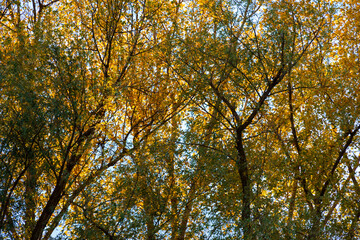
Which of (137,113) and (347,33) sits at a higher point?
(347,33)

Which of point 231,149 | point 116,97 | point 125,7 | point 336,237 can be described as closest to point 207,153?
point 231,149

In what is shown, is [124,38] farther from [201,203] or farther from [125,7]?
[201,203]

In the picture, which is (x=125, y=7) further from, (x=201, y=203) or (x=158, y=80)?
(x=201, y=203)

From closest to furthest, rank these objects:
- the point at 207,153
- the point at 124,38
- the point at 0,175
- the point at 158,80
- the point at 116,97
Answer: the point at 0,175 < the point at 116,97 < the point at 207,153 < the point at 124,38 < the point at 158,80

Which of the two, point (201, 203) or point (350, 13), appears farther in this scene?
point (350, 13)

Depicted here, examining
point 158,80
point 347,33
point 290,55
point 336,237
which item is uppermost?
point 347,33

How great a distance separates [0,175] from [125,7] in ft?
18.3

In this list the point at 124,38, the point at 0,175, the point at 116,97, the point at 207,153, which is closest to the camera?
the point at 0,175

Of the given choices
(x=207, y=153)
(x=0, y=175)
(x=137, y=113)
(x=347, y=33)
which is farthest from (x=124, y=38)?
(x=347, y=33)

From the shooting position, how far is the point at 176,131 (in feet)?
37.2

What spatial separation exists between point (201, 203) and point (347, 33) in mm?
7690

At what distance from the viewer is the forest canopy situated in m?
9.10

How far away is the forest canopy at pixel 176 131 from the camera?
9102 mm

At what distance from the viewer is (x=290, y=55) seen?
31.9ft
